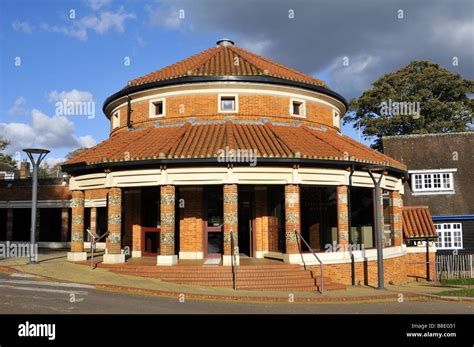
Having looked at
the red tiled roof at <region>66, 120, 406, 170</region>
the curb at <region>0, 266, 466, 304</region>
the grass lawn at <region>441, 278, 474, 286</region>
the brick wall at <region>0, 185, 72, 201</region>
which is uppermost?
the red tiled roof at <region>66, 120, 406, 170</region>

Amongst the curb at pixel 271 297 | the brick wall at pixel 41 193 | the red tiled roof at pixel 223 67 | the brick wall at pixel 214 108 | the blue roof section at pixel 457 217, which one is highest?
the red tiled roof at pixel 223 67

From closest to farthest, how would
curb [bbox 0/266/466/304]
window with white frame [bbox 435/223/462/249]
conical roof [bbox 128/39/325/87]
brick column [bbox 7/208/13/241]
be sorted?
curb [bbox 0/266/466/304] → conical roof [bbox 128/39/325/87] → window with white frame [bbox 435/223/462/249] → brick column [bbox 7/208/13/241]

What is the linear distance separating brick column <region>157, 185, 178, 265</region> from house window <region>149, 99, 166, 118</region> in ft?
16.2

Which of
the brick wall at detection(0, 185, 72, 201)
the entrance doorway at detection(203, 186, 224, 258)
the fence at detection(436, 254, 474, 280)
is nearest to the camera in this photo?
the entrance doorway at detection(203, 186, 224, 258)

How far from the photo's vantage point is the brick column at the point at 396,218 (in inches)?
741

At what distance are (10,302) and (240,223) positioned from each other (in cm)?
902

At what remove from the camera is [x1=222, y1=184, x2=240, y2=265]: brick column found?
47.3ft

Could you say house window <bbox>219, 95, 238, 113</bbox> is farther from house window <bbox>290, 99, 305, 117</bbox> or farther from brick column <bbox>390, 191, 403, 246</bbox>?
brick column <bbox>390, 191, 403, 246</bbox>

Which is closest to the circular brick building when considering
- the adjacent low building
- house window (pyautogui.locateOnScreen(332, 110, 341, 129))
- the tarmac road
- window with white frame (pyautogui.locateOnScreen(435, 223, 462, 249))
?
house window (pyautogui.locateOnScreen(332, 110, 341, 129))

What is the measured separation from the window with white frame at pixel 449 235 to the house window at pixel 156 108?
17.4 m

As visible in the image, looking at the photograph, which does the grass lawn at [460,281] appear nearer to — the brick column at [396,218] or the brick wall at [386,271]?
the brick wall at [386,271]

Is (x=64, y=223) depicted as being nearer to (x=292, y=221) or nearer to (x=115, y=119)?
(x=115, y=119)

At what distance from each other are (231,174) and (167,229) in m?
2.90

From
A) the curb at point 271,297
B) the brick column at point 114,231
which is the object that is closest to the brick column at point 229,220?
the curb at point 271,297
